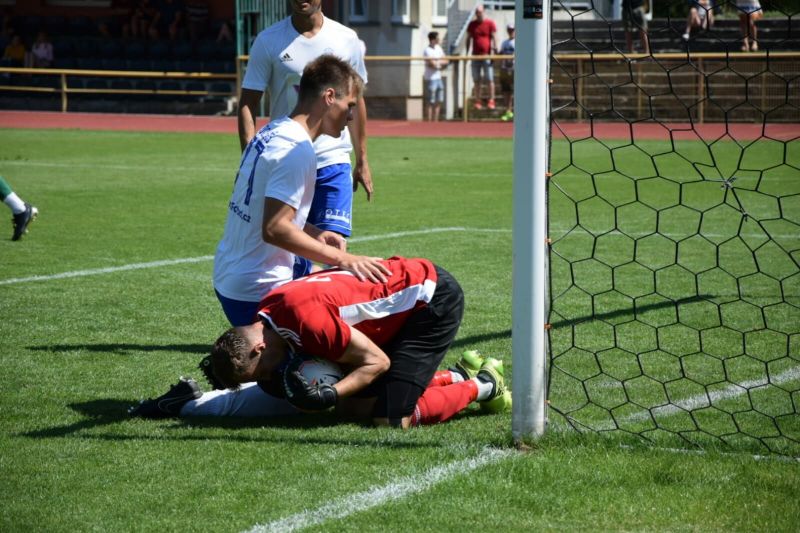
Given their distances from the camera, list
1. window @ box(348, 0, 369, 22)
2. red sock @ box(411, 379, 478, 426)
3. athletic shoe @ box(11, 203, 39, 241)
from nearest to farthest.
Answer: red sock @ box(411, 379, 478, 426) → athletic shoe @ box(11, 203, 39, 241) → window @ box(348, 0, 369, 22)

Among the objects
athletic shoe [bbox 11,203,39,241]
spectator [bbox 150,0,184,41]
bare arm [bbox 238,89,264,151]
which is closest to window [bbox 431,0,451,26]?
spectator [bbox 150,0,184,41]

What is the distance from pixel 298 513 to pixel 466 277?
4.88 meters

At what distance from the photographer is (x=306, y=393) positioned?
Result: 443 cm

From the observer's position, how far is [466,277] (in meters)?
8.41

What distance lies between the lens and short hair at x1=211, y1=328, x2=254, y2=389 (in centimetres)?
446

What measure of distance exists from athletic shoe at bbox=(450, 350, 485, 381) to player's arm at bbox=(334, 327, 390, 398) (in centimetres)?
63

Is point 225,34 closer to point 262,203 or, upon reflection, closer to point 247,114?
point 247,114

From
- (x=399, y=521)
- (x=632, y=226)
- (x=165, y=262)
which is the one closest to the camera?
(x=399, y=521)

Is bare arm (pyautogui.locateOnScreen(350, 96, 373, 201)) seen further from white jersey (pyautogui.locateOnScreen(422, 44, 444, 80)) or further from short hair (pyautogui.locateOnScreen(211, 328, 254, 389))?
white jersey (pyautogui.locateOnScreen(422, 44, 444, 80))

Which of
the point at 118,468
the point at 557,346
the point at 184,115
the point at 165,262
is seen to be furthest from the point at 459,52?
the point at 118,468

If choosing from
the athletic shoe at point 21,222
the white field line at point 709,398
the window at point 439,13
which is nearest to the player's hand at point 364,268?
the white field line at point 709,398

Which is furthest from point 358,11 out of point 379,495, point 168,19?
point 379,495

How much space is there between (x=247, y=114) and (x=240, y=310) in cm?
171

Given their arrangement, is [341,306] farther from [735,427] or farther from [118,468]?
[735,427]
